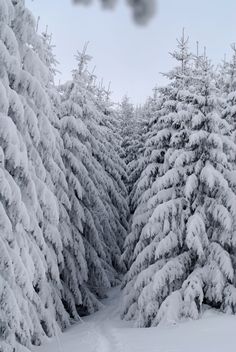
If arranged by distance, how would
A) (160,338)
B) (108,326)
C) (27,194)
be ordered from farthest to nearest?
(108,326)
(160,338)
(27,194)

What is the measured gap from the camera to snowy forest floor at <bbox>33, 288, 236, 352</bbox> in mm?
13391

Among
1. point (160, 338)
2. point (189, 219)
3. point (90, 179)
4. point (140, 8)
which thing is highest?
point (90, 179)

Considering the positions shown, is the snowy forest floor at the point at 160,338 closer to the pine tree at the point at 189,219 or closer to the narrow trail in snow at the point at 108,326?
the narrow trail in snow at the point at 108,326

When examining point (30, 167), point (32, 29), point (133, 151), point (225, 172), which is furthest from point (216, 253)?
point (133, 151)

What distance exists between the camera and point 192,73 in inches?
821

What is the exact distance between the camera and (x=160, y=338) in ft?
48.2

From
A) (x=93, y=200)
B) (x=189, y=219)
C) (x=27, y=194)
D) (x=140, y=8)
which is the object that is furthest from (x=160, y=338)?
(x=140, y=8)

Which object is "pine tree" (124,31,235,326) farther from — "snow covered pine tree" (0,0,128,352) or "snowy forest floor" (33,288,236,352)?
"snow covered pine tree" (0,0,128,352)

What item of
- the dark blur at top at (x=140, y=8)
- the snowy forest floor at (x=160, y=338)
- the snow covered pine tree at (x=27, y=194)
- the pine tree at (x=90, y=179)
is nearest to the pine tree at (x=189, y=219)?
the snowy forest floor at (x=160, y=338)

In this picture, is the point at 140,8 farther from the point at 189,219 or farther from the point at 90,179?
the point at 90,179

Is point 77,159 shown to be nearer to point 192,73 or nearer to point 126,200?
point 192,73

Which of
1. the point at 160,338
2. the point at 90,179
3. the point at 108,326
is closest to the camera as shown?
the point at 160,338

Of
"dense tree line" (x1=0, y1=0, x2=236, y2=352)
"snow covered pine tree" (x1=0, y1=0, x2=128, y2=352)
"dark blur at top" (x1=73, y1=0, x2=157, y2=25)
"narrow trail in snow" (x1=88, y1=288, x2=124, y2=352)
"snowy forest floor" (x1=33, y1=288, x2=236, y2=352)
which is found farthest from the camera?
"narrow trail in snow" (x1=88, y1=288, x2=124, y2=352)

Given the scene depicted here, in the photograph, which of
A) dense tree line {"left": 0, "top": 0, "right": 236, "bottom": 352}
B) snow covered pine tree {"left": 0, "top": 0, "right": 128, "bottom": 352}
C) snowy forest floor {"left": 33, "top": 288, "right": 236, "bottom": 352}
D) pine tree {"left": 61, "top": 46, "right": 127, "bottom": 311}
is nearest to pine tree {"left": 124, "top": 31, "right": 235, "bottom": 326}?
dense tree line {"left": 0, "top": 0, "right": 236, "bottom": 352}
